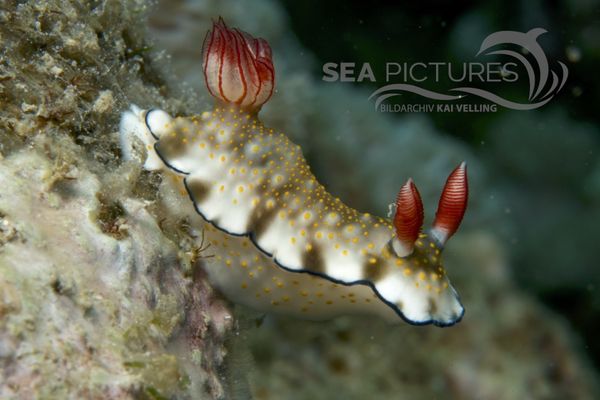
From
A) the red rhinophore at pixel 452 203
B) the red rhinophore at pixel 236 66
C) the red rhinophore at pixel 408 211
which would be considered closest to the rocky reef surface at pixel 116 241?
the red rhinophore at pixel 236 66

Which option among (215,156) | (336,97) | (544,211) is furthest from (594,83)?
(215,156)

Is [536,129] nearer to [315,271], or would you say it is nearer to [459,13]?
[459,13]

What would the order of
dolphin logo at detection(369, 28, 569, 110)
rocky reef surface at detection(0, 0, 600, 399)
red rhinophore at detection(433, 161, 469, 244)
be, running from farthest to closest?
dolphin logo at detection(369, 28, 569, 110) → red rhinophore at detection(433, 161, 469, 244) → rocky reef surface at detection(0, 0, 600, 399)

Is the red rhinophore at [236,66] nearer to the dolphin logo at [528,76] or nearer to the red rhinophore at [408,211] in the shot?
the red rhinophore at [408,211]

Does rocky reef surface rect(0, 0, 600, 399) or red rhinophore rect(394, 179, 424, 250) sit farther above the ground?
red rhinophore rect(394, 179, 424, 250)

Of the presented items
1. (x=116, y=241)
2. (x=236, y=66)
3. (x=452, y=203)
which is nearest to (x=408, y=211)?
(x=452, y=203)

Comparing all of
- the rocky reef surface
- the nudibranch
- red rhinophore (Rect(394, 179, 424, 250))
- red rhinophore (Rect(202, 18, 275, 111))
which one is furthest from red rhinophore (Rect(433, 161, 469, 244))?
the rocky reef surface

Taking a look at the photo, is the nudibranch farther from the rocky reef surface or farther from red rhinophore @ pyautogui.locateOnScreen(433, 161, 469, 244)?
the rocky reef surface

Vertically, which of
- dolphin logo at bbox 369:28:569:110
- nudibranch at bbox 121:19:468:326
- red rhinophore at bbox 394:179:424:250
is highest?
red rhinophore at bbox 394:179:424:250
